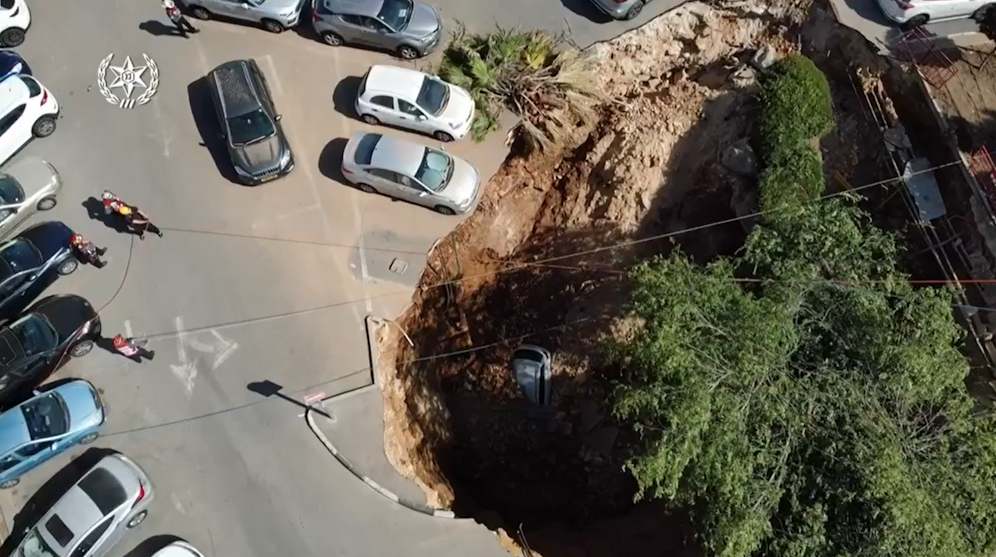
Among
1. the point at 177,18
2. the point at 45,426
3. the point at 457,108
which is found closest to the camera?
the point at 45,426

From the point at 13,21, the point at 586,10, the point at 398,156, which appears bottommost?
the point at 13,21

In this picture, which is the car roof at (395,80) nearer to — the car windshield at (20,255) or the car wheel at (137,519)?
the car windshield at (20,255)

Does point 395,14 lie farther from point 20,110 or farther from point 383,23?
point 20,110

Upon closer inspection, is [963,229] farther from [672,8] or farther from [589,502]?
[589,502]

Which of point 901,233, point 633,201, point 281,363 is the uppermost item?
point 901,233

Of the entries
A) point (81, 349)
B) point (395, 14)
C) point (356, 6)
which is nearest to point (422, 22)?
point (395, 14)

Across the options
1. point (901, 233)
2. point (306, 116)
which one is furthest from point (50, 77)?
point (901, 233)
